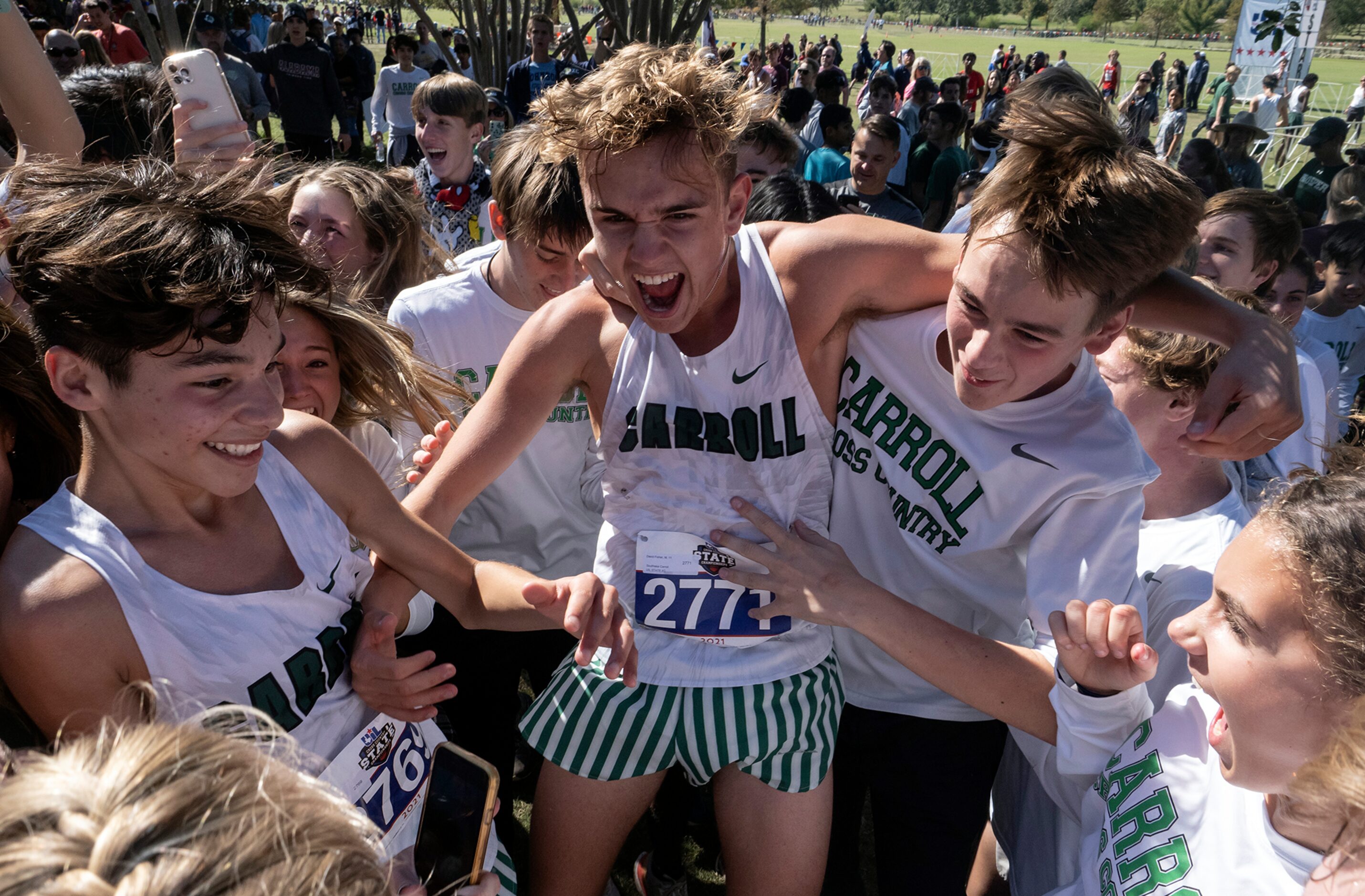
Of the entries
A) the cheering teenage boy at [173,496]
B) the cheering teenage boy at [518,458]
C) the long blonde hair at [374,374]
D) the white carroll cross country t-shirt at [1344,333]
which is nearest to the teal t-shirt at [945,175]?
the white carroll cross country t-shirt at [1344,333]

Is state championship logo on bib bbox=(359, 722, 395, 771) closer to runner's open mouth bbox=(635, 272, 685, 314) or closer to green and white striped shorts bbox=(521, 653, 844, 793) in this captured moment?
green and white striped shorts bbox=(521, 653, 844, 793)

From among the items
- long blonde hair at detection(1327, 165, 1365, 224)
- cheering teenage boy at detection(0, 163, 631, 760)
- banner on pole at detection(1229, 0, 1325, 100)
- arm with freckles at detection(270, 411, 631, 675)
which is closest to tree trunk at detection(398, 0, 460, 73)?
long blonde hair at detection(1327, 165, 1365, 224)

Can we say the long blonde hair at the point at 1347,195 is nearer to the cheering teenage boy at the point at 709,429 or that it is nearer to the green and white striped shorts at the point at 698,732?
the cheering teenage boy at the point at 709,429

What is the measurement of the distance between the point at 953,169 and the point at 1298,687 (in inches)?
323

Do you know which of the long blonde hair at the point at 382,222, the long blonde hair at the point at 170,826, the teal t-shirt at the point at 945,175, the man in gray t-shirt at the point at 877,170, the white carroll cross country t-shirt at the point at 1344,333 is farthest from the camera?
the teal t-shirt at the point at 945,175

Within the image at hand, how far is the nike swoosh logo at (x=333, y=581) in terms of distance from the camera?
6.01ft

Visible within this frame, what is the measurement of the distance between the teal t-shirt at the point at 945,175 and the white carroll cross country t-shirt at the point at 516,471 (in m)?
6.86

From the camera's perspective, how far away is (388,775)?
1840 mm

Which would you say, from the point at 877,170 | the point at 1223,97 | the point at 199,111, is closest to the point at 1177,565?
the point at 199,111

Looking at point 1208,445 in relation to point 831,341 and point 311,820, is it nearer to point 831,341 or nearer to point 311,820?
point 831,341

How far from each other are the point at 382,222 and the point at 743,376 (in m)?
2.16

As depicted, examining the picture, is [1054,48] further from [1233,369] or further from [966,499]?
[966,499]

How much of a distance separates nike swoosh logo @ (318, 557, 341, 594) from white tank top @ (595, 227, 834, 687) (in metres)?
0.62

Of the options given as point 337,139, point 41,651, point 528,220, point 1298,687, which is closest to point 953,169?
point 528,220
